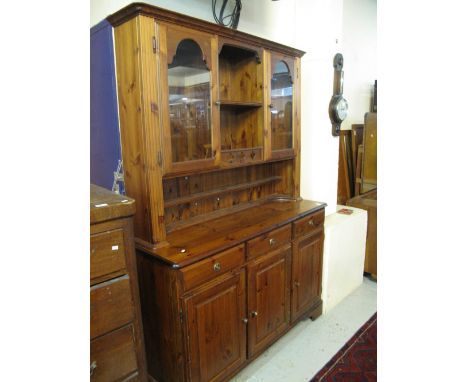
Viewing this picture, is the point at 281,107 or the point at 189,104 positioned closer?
the point at 189,104

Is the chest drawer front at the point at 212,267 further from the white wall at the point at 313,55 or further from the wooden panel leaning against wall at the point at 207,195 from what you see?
the white wall at the point at 313,55

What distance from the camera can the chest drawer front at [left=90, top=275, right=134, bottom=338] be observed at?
3.64ft

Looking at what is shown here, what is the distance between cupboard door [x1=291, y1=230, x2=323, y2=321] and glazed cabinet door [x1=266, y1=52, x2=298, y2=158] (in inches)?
24.3

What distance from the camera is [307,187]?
2697 millimetres

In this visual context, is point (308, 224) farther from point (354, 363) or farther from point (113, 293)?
point (113, 293)

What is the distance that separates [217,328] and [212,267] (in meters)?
0.33

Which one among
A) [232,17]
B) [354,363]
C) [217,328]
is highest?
[232,17]

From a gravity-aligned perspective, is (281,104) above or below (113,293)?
above

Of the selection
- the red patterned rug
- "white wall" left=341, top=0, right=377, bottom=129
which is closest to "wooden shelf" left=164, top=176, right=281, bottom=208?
the red patterned rug

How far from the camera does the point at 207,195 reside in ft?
6.46

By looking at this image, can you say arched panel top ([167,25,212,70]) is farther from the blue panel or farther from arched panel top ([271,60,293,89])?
arched panel top ([271,60,293,89])

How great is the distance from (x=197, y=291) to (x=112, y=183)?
27.9 inches

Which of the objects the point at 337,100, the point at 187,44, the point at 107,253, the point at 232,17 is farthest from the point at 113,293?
the point at 337,100
